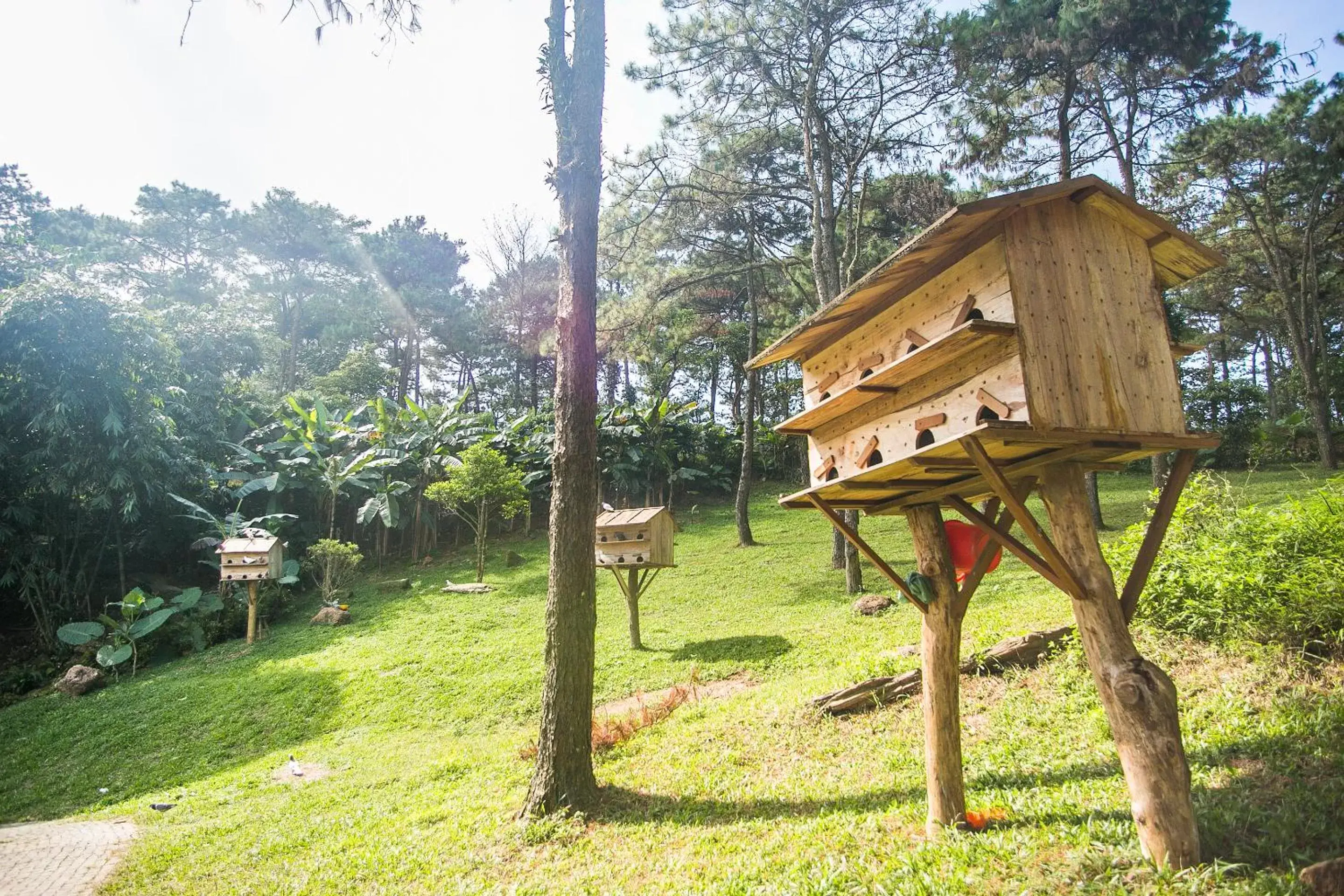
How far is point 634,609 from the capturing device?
11.8 m

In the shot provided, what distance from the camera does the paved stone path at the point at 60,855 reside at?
18.7 feet

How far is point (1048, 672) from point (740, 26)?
12923mm

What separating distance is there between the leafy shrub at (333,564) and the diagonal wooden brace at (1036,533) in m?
16.5

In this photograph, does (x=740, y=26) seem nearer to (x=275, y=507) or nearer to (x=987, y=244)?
(x=987, y=244)

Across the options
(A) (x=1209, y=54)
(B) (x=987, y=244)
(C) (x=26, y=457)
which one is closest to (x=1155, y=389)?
(B) (x=987, y=244)

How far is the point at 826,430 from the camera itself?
4984 millimetres

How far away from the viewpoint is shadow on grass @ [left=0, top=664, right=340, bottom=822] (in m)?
8.88

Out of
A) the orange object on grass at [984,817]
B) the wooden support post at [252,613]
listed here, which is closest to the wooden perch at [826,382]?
the orange object on grass at [984,817]

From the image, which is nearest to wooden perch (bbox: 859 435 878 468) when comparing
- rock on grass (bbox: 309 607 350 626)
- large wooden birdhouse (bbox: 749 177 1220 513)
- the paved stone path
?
large wooden birdhouse (bbox: 749 177 1220 513)

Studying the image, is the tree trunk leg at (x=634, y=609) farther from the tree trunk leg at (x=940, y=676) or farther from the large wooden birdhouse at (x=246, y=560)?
the large wooden birdhouse at (x=246, y=560)

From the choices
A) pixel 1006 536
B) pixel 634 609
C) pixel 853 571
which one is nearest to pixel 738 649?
pixel 634 609

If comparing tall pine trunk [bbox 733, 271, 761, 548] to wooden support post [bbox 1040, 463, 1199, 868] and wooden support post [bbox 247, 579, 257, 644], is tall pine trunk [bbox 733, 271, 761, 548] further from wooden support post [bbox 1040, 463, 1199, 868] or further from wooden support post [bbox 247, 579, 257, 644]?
wooden support post [bbox 1040, 463, 1199, 868]

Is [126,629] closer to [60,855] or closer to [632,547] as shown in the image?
[60,855]

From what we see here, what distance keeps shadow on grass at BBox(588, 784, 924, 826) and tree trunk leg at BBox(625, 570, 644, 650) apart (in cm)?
570
